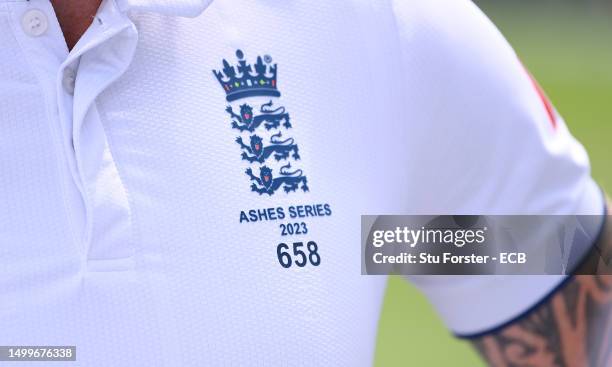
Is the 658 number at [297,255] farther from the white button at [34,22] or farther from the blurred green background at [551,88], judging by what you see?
the blurred green background at [551,88]

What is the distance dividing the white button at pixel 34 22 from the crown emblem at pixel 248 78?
0.16 m

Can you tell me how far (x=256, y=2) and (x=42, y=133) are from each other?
0.24m

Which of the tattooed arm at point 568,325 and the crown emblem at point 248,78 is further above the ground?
the crown emblem at point 248,78

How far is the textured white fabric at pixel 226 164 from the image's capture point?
0.94 metres

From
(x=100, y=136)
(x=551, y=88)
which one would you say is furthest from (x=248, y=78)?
(x=551, y=88)

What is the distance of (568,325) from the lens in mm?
1240

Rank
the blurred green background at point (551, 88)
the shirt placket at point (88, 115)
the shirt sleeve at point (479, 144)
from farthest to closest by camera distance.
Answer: the blurred green background at point (551, 88) < the shirt sleeve at point (479, 144) < the shirt placket at point (88, 115)

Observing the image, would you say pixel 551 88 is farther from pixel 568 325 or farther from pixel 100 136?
pixel 100 136

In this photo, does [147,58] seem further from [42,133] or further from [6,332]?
[6,332]

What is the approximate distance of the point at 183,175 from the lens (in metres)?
1.00

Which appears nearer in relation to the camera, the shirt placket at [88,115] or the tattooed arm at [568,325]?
the shirt placket at [88,115]

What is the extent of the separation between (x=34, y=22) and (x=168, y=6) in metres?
0.12

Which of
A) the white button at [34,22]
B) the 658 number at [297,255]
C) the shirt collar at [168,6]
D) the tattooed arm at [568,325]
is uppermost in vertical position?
the shirt collar at [168,6]

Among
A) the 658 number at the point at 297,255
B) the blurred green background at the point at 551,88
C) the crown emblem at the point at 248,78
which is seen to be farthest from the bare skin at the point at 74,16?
the blurred green background at the point at 551,88
